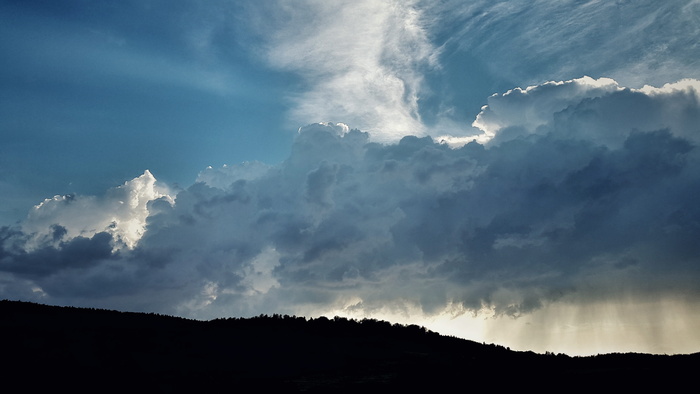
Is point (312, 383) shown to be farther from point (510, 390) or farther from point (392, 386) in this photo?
point (510, 390)

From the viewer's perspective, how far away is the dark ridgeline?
101 feet

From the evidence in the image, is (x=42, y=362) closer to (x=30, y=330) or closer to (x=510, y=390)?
(x=30, y=330)

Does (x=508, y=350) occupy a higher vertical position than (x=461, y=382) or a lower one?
higher

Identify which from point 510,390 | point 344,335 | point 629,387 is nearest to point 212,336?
point 344,335

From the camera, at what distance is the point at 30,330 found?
123 ft

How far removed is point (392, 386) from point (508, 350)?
20383 mm

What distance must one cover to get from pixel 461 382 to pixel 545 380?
4916 millimetres

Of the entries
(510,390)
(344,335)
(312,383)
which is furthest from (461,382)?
(344,335)

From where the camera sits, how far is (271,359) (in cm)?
3744

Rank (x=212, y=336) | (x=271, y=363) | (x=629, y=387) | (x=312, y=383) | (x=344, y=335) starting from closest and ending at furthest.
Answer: (x=629, y=387)
(x=312, y=383)
(x=271, y=363)
(x=212, y=336)
(x=344, y=335)

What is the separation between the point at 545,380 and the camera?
32375 mm

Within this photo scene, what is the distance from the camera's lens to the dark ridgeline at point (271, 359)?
101ft

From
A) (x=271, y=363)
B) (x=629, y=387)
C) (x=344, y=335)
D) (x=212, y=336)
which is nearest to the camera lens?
(x=629, y=387)

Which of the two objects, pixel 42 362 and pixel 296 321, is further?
pixel 296 321
